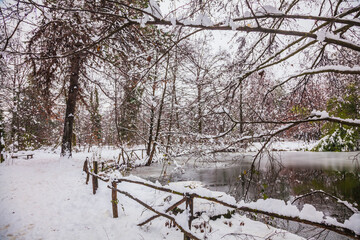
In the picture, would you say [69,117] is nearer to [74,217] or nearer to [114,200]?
[74,217]

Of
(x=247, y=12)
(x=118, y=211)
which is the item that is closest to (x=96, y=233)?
(x=118, y=211)

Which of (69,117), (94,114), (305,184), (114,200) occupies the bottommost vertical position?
(305,184)

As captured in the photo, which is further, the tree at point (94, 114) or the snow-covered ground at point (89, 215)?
the tree at point (94, 114)

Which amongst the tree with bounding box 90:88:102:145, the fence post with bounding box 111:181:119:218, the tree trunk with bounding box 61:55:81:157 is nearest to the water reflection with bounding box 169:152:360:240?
the fence post with bounding box 111:181:119:218

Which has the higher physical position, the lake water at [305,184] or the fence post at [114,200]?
the fence post at [114,200]

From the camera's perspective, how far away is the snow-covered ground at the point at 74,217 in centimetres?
361

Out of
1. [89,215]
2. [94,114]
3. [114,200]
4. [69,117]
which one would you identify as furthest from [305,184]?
[69,117]

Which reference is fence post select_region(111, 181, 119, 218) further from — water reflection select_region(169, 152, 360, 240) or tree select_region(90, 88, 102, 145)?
tree select_region(90, 88, 102, 145)

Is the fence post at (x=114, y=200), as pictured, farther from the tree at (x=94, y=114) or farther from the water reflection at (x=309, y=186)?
the tree at (x=94, y=114)

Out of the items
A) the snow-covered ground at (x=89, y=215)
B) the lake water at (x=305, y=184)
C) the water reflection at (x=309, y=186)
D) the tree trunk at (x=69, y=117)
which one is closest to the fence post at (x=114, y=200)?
the snow-covered ground at (x=89, y=215)

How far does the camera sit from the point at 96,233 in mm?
3611

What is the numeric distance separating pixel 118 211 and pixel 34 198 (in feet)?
8.49

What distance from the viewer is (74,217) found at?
14.1ft

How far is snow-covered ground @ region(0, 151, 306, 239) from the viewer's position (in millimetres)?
3613
